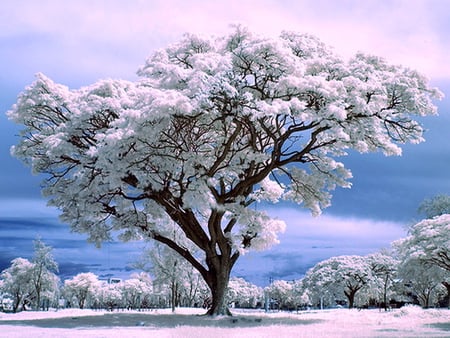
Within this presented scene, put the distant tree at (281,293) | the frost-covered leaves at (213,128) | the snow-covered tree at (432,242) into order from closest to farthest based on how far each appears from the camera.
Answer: the frost-covered leaves at (213,128), the snow-covered tree at (432,242), the distant tree at (281,293)

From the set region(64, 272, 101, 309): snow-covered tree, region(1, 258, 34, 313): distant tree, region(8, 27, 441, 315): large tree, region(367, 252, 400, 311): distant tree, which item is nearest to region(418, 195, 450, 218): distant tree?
region(367, 252, 400, 311): distant tree

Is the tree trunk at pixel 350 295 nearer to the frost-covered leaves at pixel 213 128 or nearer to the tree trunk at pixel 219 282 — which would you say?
the frost-covered leaves at pixel 213 128

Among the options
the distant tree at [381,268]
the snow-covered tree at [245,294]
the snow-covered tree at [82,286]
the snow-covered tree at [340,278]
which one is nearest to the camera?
the distant tree at [381,268]

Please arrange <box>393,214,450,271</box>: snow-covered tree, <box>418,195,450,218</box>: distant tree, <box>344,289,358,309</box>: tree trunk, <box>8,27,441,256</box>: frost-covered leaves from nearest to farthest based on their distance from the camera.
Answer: <box>8,27,441,256</box>: frost-covered leaves → <box>393,214,450,271</box>: snow-covered tree → <box>418,195,450,218</box>: distant tree → <box>344,289,358,309</box>: tree trunk

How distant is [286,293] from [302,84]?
10334 cm

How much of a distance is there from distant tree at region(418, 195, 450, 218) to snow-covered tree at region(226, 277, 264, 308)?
5504cm

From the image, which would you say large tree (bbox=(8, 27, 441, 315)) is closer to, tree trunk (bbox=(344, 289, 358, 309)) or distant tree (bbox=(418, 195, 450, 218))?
distant tree (bbox=(418, 195, 450, 218))

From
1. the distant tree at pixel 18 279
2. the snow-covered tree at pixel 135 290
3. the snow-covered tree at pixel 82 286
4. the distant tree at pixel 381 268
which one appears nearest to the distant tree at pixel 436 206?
the distant tree at pixel 381 268

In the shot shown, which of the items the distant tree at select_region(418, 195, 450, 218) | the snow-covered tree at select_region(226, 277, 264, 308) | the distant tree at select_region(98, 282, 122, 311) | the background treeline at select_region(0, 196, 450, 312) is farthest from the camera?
the snow-covered tree at select_region(226, 277, 264, 308)

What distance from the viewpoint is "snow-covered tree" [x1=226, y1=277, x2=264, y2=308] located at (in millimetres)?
110875

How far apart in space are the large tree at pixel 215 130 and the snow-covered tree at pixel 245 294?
8066cm

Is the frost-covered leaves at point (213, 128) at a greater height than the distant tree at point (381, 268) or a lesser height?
greater

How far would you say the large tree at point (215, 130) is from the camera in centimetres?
2062

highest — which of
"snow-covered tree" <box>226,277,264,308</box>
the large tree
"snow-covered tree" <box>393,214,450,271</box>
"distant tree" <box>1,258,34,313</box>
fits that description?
the large tree
